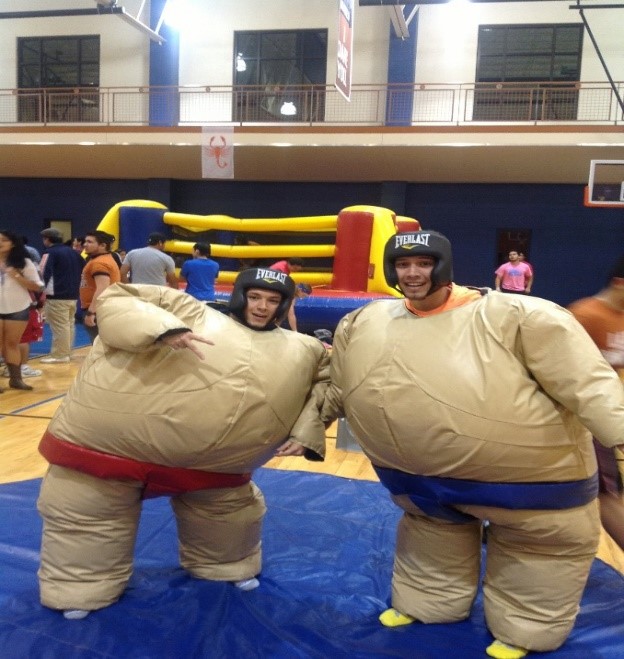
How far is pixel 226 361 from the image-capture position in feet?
6.91

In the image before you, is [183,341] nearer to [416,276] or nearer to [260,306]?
[260,306]

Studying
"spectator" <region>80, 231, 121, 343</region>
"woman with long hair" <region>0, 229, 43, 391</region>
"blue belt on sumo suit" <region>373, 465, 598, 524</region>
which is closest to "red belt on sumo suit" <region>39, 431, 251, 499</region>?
"blue belt on sumo suit" <region>373, 465, 598, 524</region>

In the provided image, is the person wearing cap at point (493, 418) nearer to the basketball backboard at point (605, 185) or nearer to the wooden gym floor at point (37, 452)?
the wooden gym floor at point (37, 452)

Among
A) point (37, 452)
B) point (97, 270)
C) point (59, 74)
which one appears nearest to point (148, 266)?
point (97, 270)

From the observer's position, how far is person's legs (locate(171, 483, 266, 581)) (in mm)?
2434

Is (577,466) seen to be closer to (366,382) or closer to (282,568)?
(366,382)

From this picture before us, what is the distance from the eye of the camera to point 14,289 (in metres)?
5.21

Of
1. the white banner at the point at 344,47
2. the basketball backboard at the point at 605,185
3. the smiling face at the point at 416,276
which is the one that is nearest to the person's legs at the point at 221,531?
the smiling face at the point at 416,276

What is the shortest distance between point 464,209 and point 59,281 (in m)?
8.09

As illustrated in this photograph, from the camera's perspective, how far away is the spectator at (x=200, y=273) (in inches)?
258

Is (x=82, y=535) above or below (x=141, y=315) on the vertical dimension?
below

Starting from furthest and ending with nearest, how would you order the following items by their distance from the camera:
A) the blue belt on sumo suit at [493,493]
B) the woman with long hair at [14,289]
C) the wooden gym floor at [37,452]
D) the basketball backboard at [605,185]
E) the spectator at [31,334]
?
the basketball backboard at [605,185], the spectator at [31,334], the woman with long hair at [14,289], the wooden gym floor at [37,452], the blue belt on sumo suit at [493,493]

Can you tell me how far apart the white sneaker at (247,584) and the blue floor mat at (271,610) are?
0.04 meters

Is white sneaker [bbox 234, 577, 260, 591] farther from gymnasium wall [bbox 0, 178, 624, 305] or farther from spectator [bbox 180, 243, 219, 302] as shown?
gymnasium wall [bbox 0, 178, 624, 305]
